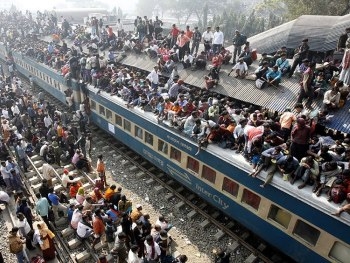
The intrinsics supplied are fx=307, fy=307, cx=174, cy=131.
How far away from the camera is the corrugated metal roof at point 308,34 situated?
15133 mm

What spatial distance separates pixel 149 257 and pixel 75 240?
3070 mm

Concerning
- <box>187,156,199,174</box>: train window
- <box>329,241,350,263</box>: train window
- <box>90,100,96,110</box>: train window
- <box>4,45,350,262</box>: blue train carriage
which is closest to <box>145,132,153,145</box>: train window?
<box>4,45,350,262</box>: blue train carriage

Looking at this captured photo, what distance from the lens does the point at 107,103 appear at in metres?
14.7

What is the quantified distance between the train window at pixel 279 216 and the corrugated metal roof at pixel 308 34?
9.69m

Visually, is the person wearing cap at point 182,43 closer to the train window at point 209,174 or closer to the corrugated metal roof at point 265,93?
the corrugated metal roof at point 265,93

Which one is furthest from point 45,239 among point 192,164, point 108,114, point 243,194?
point 108,114

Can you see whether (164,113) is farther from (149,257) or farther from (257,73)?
(149,257)

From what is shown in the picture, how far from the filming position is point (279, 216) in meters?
8.61

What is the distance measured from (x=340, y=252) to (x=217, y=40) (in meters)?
10.8

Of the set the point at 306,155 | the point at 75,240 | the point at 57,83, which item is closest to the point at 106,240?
the point at 75,240

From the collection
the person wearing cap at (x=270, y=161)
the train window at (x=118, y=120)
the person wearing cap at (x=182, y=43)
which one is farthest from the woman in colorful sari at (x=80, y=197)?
the person wearing cap at (x=182, y=43)

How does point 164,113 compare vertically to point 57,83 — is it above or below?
above

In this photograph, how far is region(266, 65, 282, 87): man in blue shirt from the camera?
1167cm

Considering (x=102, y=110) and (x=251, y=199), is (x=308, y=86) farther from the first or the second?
(x=102, y=110)
